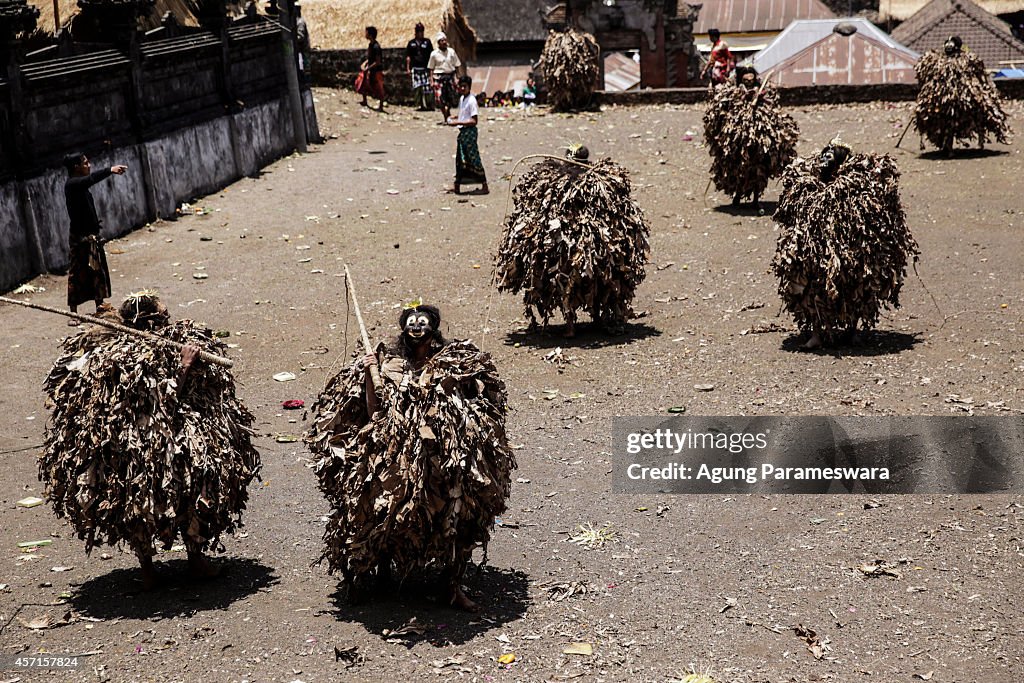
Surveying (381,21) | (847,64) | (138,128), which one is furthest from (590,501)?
(381,21)

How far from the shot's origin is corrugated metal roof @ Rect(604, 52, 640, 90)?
39375mm

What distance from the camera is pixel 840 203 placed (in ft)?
41.9

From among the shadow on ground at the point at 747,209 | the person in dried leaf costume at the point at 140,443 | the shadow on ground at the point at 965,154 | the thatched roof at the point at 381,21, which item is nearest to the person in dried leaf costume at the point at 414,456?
the person in dried leaf costume at the point at 140,443

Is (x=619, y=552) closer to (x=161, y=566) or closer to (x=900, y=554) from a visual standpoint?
(x=900, y=554)

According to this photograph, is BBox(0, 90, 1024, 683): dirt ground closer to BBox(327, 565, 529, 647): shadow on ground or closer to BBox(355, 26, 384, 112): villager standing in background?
BBox(327, 565, 529, 647): shadow on ground

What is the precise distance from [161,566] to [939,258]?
11.3 m

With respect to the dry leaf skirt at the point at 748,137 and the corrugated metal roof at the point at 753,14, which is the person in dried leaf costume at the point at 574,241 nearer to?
the dry leaf skirt at the point at 748,137

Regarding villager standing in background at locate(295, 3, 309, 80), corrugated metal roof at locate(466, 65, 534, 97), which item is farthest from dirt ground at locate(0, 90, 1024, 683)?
corrugated metal roof at locate(466, 65, 534, 97)

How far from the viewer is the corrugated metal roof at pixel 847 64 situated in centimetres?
3231

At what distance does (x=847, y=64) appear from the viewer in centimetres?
3284

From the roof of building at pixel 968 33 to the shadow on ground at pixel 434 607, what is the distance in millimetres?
35638

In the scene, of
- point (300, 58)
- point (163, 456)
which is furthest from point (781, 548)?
point (300, 58)

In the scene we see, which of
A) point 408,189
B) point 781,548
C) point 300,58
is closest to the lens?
point 781,548

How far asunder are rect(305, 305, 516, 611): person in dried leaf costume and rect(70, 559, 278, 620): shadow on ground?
79cm
